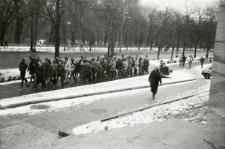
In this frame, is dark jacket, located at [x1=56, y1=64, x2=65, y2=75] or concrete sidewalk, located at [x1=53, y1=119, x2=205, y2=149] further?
dark jacket, located at [x1=56, y1=64, x2=65, y2=75]

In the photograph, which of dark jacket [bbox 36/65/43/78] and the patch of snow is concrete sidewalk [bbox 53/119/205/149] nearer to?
the patch of snow

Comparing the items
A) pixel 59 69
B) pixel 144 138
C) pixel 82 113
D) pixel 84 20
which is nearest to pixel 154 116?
pixel 144 138

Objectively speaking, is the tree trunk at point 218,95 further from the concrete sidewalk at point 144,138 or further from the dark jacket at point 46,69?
the dark jacket at point 46,69

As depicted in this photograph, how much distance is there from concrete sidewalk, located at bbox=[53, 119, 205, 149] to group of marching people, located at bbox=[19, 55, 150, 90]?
7.76m

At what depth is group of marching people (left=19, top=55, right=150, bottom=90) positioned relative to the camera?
13.8 meters

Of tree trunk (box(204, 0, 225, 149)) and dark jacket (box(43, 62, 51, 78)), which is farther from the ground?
tree trunk (box(204, 0, 225, 149))

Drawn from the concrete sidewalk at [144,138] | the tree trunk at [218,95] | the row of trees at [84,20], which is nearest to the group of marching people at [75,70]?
the row of trees at [84,20]

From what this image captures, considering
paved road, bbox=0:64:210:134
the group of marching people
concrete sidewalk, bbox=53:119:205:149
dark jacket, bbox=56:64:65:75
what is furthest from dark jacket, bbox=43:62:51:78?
concrete sidewalk, bbox=53:119:205:149

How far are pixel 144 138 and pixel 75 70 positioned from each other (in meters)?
11.0

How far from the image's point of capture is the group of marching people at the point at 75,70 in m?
13.8

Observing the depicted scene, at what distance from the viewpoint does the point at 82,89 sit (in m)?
13.8

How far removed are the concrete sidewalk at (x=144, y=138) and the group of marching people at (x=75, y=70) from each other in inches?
306

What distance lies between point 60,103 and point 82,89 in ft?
10.2

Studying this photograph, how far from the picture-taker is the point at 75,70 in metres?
16.8
